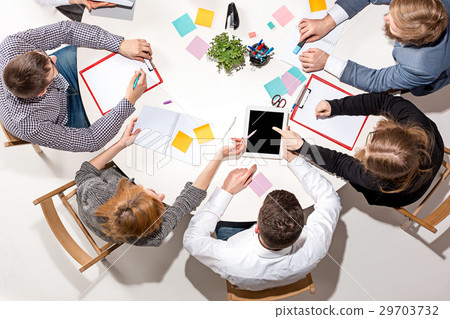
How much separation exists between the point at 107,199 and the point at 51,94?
63 cm

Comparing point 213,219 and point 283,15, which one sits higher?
point 283,15

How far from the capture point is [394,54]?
1.75 m

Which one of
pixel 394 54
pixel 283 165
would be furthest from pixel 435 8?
pixel 283 165

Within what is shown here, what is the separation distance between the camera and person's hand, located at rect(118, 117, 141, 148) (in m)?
1.75

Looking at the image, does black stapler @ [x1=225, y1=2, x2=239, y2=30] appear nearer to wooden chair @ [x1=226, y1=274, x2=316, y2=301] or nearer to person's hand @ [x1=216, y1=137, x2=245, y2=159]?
person's hand @ [x1=216, y1=137, x2=245, y2=159]

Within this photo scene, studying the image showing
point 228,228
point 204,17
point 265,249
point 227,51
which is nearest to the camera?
point 265,249

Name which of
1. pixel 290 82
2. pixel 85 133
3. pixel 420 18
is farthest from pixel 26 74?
pixel 420 18

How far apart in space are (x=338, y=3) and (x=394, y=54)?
1.27 feet

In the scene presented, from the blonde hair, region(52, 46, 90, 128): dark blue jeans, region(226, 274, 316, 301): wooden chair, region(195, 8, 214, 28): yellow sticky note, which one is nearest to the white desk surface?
region(195, 8, 214, 28): yellow sticky note

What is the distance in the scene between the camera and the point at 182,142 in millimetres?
1764

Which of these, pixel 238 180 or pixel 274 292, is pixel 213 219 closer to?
pixel 238 180

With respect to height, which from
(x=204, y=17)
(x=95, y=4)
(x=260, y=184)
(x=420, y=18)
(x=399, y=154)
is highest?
(x=95, y=4)

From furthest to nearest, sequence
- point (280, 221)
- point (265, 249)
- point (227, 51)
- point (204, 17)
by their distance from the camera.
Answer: point (204, 17) < point (227, 51) < point (265, 249) < point (280, 221)

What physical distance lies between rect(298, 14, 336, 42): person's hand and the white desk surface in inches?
2.4
